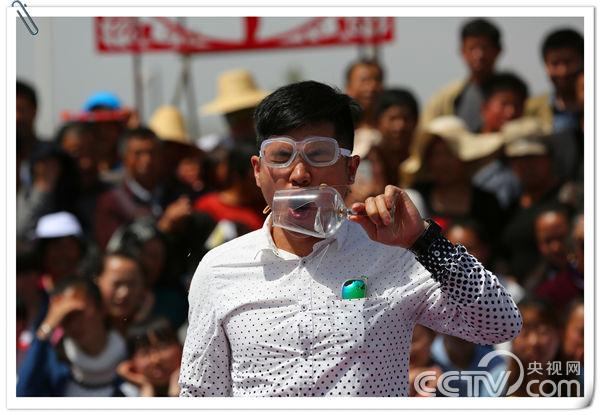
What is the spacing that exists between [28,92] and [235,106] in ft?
3.87

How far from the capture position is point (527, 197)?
648 centimetres

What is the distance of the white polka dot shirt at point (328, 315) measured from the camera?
10.8 feet

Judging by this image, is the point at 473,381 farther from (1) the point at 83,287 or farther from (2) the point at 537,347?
(1) the point at 83,287

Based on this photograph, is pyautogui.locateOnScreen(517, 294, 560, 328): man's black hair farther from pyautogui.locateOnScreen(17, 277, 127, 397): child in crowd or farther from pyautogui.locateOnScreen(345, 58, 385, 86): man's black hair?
pyautogui.locateOnScreen(17, 277, 127, 397): child in crowd

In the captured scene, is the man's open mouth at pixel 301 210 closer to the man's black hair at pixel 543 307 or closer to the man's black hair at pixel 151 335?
the man's black hair at pixel 151 335

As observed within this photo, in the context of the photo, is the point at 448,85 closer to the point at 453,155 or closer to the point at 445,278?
the point at 453,155

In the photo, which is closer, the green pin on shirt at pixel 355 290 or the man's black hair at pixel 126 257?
the green pin on shirt at pixel 355 290

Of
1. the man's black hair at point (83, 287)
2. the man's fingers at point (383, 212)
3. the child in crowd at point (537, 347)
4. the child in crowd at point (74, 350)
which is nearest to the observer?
the man's fingers at point (383, 212)

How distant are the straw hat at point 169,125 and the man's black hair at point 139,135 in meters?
0.17

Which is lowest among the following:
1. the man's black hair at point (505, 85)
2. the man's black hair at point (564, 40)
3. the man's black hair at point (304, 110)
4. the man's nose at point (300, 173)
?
the man's nose at point (300, 173)

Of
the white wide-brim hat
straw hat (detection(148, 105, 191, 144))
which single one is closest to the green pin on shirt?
the white wide-brim hat

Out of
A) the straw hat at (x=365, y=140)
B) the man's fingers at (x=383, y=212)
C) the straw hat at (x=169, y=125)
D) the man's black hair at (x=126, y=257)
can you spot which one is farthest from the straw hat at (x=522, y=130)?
the man's fingers at (x=383, y=212)
